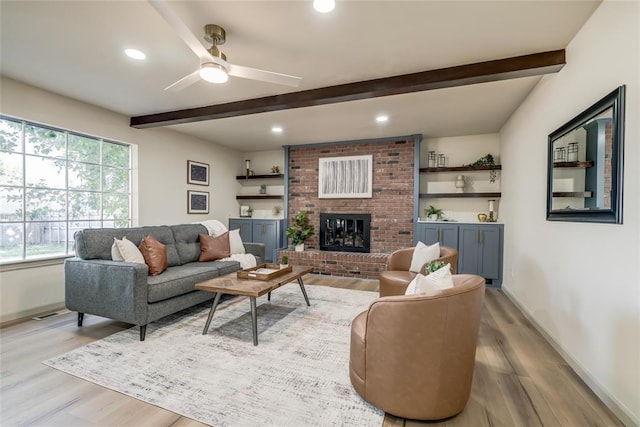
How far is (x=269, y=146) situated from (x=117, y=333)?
448 cm

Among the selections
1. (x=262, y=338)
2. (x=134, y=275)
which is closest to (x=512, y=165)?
(x=262, y=338)

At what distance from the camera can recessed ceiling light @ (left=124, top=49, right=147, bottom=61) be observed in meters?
2.52

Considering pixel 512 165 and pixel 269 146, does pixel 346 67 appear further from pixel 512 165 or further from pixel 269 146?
pixel 269 146

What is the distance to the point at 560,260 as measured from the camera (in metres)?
2.46

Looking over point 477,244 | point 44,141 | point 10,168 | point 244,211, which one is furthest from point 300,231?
point 10,168

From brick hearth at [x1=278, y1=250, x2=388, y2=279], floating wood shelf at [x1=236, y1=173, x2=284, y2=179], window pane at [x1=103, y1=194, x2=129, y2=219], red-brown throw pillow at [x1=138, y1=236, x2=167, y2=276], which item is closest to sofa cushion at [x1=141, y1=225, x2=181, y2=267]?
red-brown throw pillow at [x1=138, y1=236, x2=167, y2=276]

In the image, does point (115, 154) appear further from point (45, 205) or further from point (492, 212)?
point (492, 212)

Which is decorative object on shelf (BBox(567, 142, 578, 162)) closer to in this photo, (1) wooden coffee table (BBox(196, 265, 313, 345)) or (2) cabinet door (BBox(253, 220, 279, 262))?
(1) wooden coffee table (BBox(196, 265, 313, 345))

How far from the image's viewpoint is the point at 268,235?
20.0 feet

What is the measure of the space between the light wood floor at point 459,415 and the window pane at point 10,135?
6.26 ft

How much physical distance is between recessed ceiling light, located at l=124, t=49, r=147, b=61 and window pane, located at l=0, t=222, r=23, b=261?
7.59 ft

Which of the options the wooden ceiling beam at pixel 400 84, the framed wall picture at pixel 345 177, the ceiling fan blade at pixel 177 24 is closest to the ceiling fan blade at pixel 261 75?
the ceiling fan blade at pixel 177 24

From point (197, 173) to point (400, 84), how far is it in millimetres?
4181

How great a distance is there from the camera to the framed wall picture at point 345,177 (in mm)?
5566
